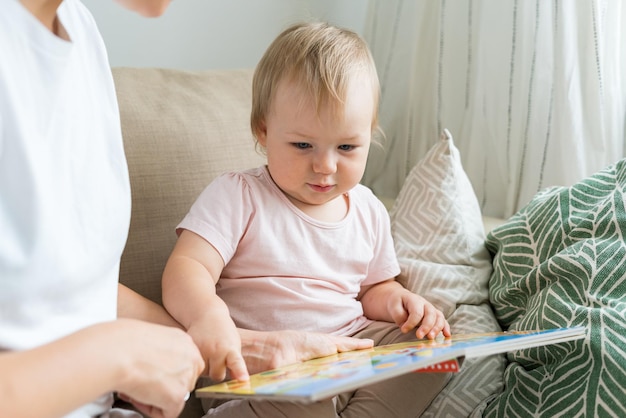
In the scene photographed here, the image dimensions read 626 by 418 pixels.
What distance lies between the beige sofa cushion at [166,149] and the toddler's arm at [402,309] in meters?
0.34

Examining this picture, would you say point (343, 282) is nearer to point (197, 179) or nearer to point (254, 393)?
point (197, 179)

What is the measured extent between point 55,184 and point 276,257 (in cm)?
51

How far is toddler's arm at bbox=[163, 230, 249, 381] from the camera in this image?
1032 millimetres

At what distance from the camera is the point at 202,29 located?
208 centimetres

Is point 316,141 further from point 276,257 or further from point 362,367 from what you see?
point 362,367

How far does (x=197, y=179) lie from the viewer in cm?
143

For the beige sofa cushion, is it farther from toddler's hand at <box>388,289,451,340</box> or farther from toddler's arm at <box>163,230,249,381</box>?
toddler's hand at <box>388,289,451,340</box>

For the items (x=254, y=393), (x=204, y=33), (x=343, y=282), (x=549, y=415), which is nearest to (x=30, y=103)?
(x=254, y=393)

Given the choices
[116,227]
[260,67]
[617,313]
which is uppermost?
[260,67]

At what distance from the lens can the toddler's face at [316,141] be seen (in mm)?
1285

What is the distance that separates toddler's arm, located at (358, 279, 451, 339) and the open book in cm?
16

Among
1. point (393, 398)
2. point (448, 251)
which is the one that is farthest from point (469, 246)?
point (393, 398)

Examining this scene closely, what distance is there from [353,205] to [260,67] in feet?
0.97

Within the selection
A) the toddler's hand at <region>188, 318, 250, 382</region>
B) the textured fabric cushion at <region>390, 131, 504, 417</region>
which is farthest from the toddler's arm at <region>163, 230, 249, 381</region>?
the textured fabric cushion at <region>390, 131, 504, 417</region>
